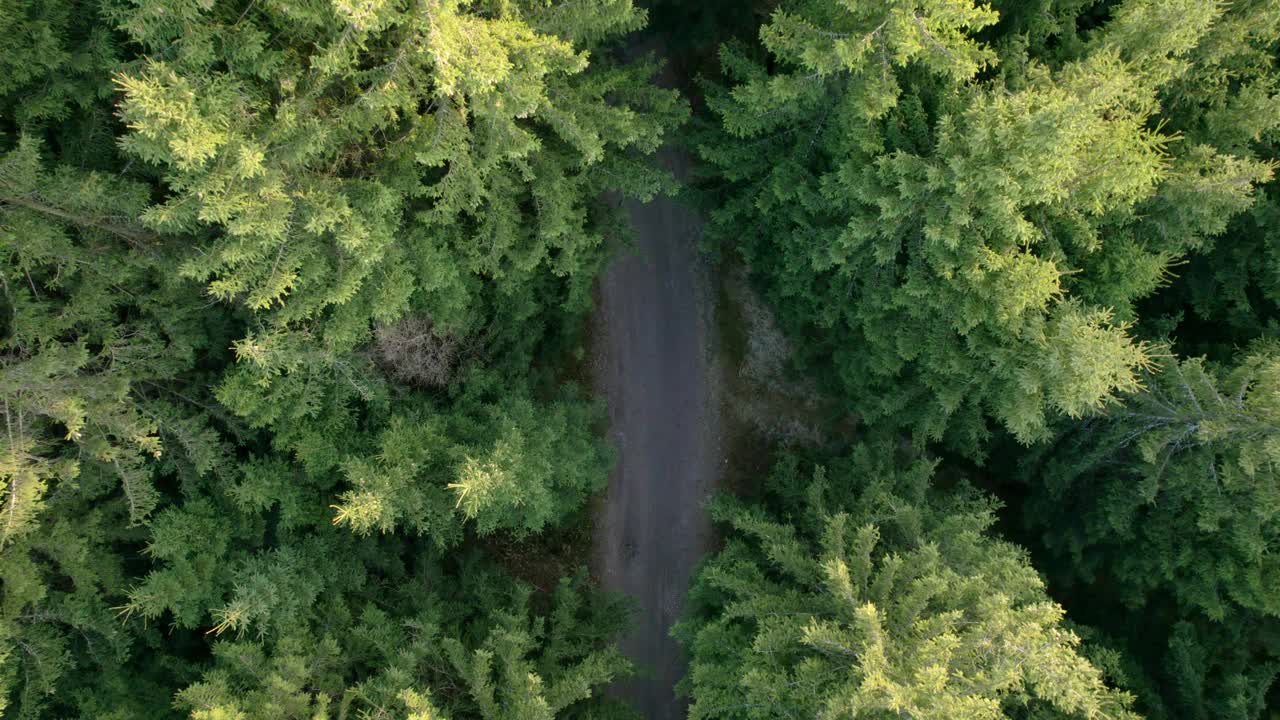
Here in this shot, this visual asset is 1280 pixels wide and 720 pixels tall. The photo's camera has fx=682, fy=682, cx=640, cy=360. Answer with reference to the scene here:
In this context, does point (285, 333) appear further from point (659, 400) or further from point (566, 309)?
point (659, 400)

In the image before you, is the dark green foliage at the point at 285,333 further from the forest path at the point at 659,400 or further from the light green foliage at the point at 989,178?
the forest path at the point at 659,400

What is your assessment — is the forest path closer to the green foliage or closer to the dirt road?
the dirt road

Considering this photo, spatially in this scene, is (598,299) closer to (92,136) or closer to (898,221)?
(898,221)

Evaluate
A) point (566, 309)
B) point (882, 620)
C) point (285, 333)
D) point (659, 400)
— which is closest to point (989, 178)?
point (882, 620)

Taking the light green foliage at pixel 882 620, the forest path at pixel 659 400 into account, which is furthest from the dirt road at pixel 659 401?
the light green foliage at pixel 882 620

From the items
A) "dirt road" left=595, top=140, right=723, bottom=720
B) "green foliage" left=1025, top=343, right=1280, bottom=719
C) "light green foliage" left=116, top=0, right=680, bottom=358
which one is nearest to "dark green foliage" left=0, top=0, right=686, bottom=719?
"light green foliage" left=116, top=0, right=680, bottom=358

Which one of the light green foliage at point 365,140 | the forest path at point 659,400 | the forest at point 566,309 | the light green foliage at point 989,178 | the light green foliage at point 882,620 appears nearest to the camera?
the light green foliage at point 365,140

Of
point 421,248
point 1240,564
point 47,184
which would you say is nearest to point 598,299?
point 421,248
